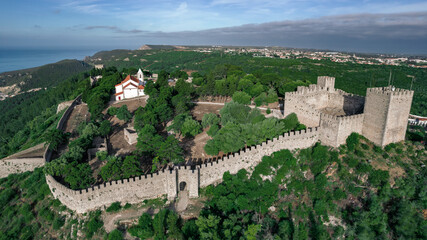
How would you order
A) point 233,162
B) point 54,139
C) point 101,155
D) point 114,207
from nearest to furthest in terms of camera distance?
point 114,207
point 233,162
point 101,155
point 54,139

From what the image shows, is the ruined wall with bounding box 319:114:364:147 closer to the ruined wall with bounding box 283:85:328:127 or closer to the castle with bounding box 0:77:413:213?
the castle with bounding box 0:77:413:213

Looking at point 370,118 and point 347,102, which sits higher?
point 347,102

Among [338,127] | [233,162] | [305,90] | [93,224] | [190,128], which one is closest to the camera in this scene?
[93,224]

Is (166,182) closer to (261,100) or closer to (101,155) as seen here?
(101,155)

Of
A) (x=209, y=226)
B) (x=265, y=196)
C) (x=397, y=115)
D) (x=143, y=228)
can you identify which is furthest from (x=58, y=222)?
(x=397, y=115)

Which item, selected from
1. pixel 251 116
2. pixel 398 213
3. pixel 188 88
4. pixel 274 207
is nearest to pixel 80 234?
pixel 274 207

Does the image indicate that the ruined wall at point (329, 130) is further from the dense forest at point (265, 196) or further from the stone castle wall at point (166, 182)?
the stone castle wall at point (166, 182)

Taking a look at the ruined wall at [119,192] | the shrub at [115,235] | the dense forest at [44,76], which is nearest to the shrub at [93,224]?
the ruined wall at [119,192]
